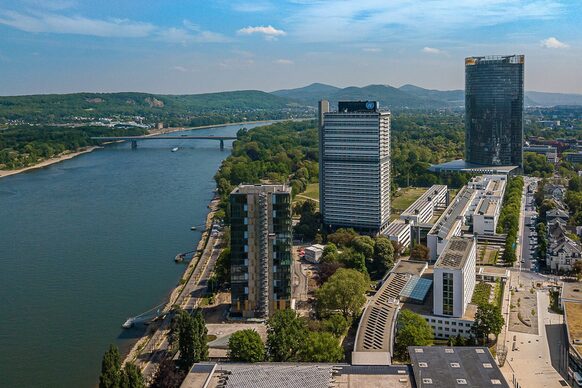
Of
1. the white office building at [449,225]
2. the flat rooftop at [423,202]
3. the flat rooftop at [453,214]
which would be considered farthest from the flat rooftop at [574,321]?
A: the flat rooftop at [423,202]

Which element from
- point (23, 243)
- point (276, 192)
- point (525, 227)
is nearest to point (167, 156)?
point (23, 243)

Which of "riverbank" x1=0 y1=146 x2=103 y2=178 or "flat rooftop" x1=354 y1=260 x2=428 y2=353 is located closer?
"flat rooftop" x1=354 y1=260 x2=428 y2=353

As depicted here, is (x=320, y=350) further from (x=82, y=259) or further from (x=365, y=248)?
(x=82, y=259)

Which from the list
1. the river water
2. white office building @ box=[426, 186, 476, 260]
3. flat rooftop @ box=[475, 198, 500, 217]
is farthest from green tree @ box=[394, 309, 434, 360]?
flat rooftop @ box=[475, 198, 500, 217]

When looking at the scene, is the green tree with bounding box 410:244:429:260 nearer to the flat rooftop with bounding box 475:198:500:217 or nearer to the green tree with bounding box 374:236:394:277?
the green tree with bounding box 374:236:394:277

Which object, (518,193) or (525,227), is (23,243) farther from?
(518,193)

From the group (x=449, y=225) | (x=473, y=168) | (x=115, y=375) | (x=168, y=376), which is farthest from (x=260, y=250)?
(x=473, y=168)
